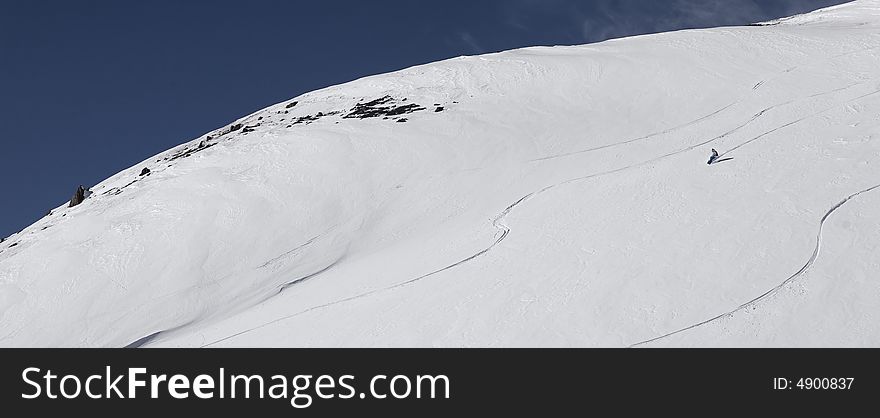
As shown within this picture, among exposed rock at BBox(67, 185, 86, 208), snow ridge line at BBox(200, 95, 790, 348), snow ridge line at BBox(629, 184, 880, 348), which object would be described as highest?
exposed rock at BBox(67, 185, 86, 208)

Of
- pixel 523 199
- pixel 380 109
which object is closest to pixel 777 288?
pixel 523 199

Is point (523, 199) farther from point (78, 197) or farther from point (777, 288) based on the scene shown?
point (78, 197)

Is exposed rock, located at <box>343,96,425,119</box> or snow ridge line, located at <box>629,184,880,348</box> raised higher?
exposed rock, located at <box>343,96,425,119</box>

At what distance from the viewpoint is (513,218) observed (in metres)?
13.7

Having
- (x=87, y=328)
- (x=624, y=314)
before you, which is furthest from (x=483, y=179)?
(x=87, y=328)

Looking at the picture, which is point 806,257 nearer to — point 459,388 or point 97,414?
point 459,388

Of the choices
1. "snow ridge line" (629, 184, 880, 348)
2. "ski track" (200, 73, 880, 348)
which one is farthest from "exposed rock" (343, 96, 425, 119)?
"snow ridge line" (629, 184, 880, 348)

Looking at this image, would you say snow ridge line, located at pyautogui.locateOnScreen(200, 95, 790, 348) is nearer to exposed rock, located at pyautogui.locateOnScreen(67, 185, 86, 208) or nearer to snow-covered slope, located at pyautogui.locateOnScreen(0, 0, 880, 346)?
snow-covered slope, located at pyautogui.locateOnScreen(0, 0, 880, 346)

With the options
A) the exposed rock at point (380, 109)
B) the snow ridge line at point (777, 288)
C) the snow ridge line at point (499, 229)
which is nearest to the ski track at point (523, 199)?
the snow ridge line at point (499, 229)

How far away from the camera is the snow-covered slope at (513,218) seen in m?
10.8

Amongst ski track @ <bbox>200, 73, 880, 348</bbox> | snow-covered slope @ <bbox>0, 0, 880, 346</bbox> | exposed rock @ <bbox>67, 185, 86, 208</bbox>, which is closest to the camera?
snow-covered slope @ <bbox>0, 0, 880, 346</bbox>

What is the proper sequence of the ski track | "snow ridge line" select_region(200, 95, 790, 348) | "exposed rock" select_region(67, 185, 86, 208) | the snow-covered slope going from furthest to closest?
"exposed rock" select_region(67, 185, 86, 208) < the ski track < "snow ridge line" select_region(200, 95, 790, 348) < the snow-covered slope

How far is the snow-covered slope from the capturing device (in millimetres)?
10758

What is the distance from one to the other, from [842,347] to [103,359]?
8.58 metres
